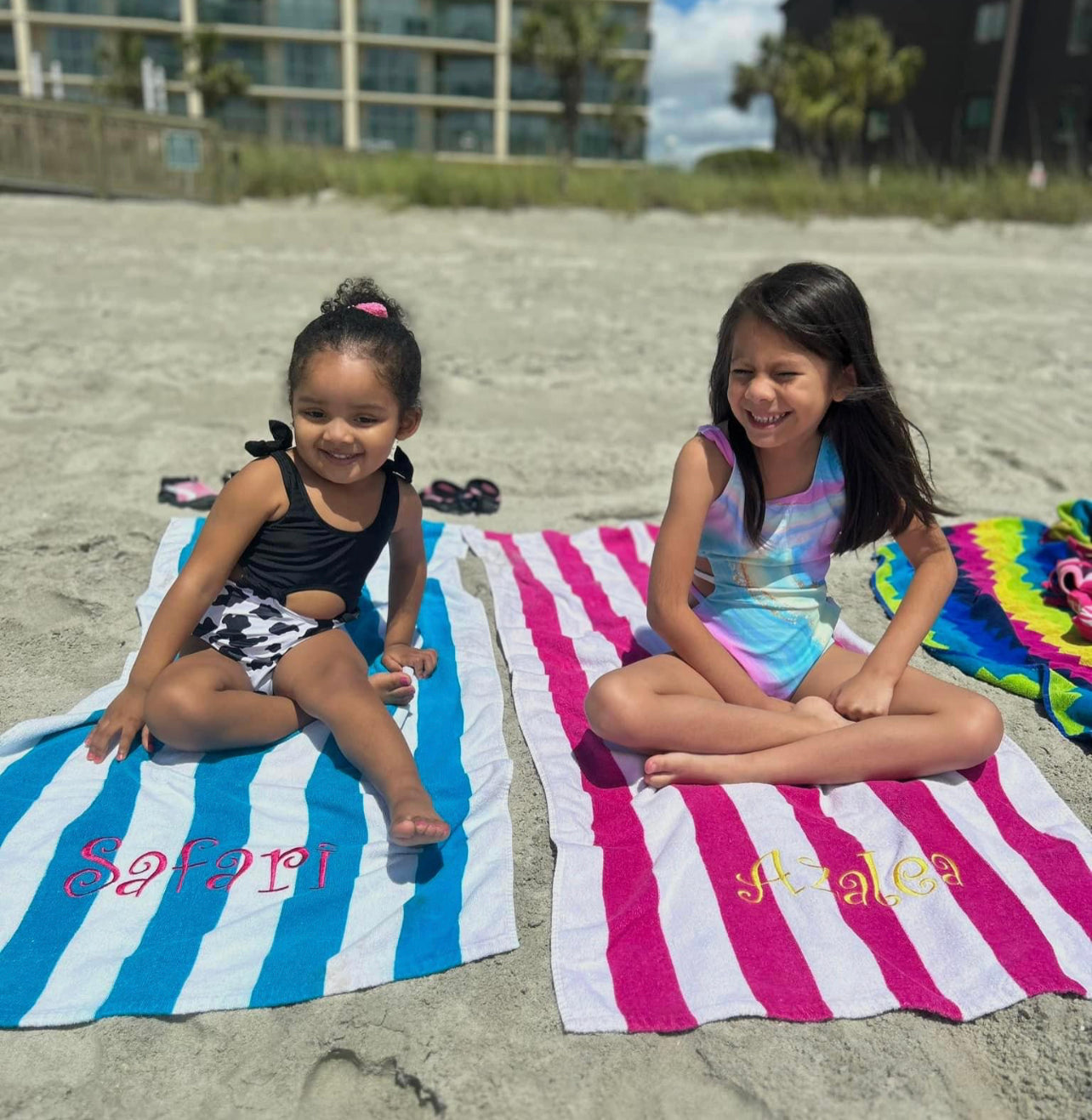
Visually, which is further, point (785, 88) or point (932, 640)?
point (785, 88)

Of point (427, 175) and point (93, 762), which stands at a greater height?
point (427, 175)

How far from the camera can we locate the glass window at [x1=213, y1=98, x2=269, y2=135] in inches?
1556

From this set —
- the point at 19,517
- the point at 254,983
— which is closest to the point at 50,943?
the point at 254,983

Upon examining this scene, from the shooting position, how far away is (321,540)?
103 inches

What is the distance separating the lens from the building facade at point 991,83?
82.7ft

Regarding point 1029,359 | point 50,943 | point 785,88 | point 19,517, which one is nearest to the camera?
point 50,943

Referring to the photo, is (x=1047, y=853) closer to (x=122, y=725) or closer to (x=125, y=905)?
(x=125, y=905)

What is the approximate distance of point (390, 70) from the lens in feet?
134

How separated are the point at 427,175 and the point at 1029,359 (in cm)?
822

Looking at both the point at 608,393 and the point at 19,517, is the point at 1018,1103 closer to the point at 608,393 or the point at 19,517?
the point at 19,517

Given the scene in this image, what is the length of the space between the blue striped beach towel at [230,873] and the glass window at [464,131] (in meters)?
43.2

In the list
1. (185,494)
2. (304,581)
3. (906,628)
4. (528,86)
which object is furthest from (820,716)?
(528,86)

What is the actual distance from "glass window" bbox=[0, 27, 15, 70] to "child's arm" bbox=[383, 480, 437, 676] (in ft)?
150

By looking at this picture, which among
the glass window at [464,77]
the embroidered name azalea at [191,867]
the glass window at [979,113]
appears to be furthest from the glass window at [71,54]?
the embroidered name azalea at [191,867]
